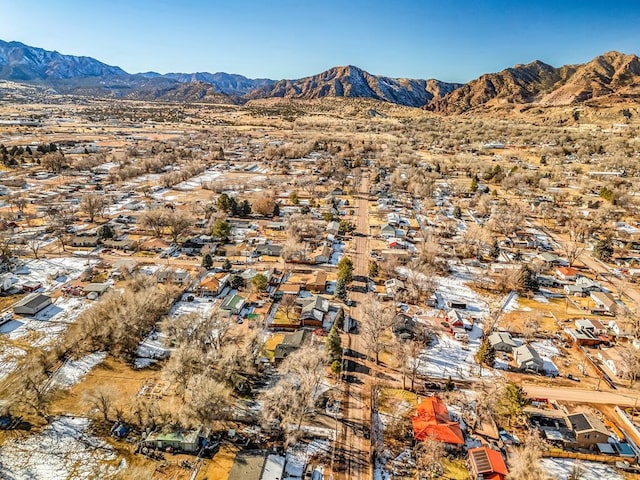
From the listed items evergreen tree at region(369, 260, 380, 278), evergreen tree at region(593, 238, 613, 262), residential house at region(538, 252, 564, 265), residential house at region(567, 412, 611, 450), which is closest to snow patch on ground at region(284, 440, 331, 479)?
residential house at region(567, 412, 611, 450)

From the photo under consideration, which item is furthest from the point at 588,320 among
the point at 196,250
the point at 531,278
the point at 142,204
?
the point at 142,204

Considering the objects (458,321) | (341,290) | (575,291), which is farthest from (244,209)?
(575,291)

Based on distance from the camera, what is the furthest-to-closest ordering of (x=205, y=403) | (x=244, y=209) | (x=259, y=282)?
(x=244, y=209) < (x=259, y=282) < (x=205, y=403)

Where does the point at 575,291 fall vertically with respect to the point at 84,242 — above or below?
above

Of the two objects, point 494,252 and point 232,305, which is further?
point 494,252

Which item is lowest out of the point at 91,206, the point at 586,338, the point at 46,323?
the point at 46,323

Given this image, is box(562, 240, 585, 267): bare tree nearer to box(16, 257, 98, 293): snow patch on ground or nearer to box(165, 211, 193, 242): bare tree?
box(165, 211, 193, 242): bare tree

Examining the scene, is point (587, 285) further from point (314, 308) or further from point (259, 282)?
point (259, 282)
